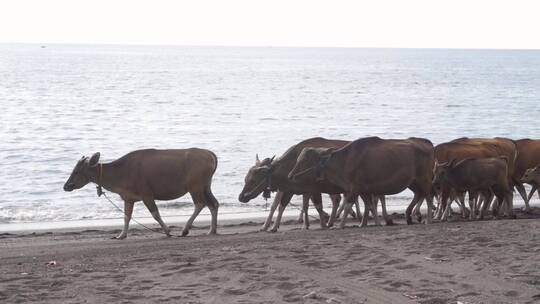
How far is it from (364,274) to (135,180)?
23.2 ft

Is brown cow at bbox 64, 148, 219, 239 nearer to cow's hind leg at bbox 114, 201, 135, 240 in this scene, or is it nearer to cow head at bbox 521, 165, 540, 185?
cow's hind leg at bbox 114, 201, 135, 240

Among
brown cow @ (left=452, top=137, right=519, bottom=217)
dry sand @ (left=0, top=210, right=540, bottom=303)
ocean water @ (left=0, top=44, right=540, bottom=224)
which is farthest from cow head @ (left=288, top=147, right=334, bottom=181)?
ocean water @ (left=0, top=44, right=540, bottom=224)

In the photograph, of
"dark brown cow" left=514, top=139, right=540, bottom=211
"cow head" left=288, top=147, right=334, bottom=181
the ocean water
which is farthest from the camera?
the ocean water

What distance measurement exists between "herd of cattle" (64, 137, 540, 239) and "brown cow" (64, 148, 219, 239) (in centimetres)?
2

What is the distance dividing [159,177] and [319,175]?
2.91m

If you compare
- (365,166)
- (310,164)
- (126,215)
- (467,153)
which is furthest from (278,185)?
(467,153)

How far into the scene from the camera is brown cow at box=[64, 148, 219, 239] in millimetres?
17906

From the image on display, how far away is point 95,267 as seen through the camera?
13.0 metres

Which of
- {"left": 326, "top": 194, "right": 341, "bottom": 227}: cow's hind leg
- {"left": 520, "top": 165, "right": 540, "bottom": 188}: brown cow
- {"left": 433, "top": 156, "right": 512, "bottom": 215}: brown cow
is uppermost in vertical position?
{"left": 433, "top": 156, "right": 512, "bottom": 215}: brown cow

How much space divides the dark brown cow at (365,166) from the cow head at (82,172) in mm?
3711

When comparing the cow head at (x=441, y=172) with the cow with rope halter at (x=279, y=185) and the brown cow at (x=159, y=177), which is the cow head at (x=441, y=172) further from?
the brown cow at (x=159, y=177)

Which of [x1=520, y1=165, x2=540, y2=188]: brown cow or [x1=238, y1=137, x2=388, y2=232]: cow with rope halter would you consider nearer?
[x1=238, y1=137, x2=388, y2=232]: cow with rope halter

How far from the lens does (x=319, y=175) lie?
709 inches

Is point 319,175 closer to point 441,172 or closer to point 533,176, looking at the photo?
point 441,172
